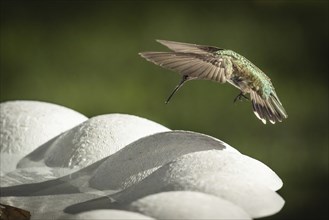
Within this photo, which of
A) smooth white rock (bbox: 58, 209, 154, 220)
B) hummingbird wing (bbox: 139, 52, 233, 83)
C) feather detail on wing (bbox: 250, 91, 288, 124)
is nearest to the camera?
smooth white rock (bbox: 58, 209, 154, 220)

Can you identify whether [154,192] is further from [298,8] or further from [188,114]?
[298,8]

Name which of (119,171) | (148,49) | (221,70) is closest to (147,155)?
(119,171)

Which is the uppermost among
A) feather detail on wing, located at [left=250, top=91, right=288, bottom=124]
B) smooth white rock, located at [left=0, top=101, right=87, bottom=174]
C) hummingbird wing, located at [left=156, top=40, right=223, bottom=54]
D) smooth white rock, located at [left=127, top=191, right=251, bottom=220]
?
hummingbird wing, located at [left=156, top=40, right=223, bottom=54]

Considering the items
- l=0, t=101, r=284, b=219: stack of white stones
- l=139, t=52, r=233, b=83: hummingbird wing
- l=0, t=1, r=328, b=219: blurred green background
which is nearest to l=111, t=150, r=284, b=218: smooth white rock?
l=0, t=101, r=284, b=219: stack of white stones

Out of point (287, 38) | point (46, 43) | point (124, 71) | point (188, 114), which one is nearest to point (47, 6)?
point (46, 43)

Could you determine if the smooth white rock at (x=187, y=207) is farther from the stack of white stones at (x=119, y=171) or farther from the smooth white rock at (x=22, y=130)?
the smooth white rock at (x=22, y=130)

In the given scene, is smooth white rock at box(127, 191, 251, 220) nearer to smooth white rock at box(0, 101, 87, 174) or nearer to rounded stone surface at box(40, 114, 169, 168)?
rounded stone surface at box(40, 114, 169, 168)
